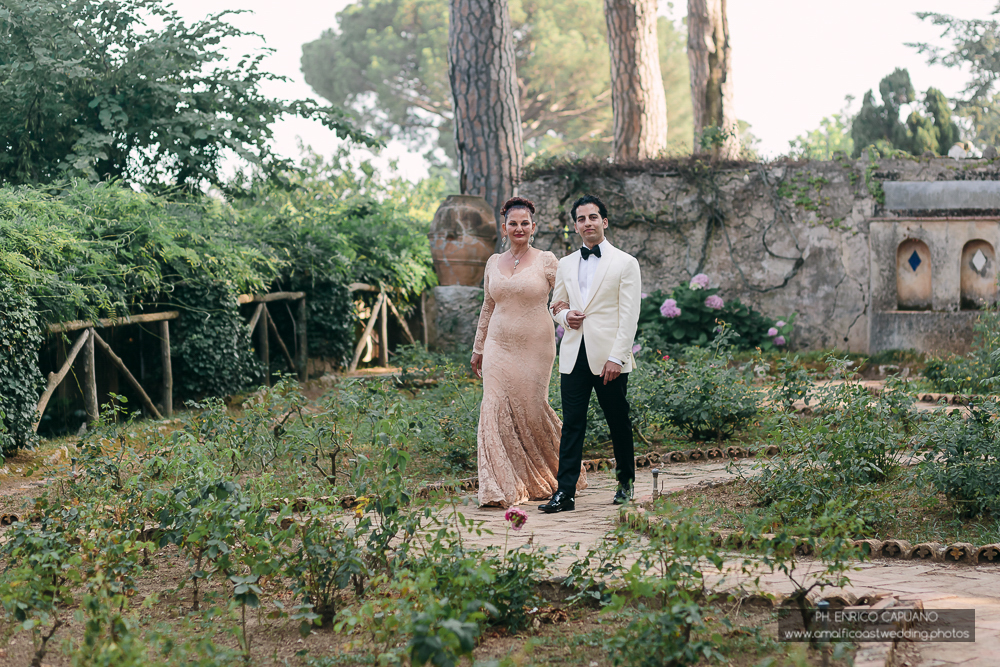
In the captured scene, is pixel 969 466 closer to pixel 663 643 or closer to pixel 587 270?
pixel 587 270

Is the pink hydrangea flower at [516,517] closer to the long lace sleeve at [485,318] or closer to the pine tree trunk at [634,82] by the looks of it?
the long lace sleeve at [485,318]

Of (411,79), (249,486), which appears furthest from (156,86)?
(411,79)

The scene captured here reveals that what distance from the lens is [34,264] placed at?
309 inches

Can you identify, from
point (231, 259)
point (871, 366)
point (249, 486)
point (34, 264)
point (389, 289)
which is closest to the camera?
point (249, 486)

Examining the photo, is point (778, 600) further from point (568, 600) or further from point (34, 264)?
point (34, 264)

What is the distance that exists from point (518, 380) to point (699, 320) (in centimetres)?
642

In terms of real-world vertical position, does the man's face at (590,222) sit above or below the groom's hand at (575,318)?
above

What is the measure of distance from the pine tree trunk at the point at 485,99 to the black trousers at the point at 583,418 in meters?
8.12

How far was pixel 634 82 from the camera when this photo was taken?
1572 cm

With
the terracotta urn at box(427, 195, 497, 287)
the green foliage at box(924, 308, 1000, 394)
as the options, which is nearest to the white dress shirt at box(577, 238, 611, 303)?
the green foliage at box(924, 308, 1000, 394)

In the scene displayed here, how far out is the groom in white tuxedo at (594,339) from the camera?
530 centimetres

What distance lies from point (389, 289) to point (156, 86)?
4628 millimetres

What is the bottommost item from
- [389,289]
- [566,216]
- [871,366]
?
[871,366]

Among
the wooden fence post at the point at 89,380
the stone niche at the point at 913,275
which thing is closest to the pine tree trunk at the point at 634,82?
the stone niche at the point at 913,275
